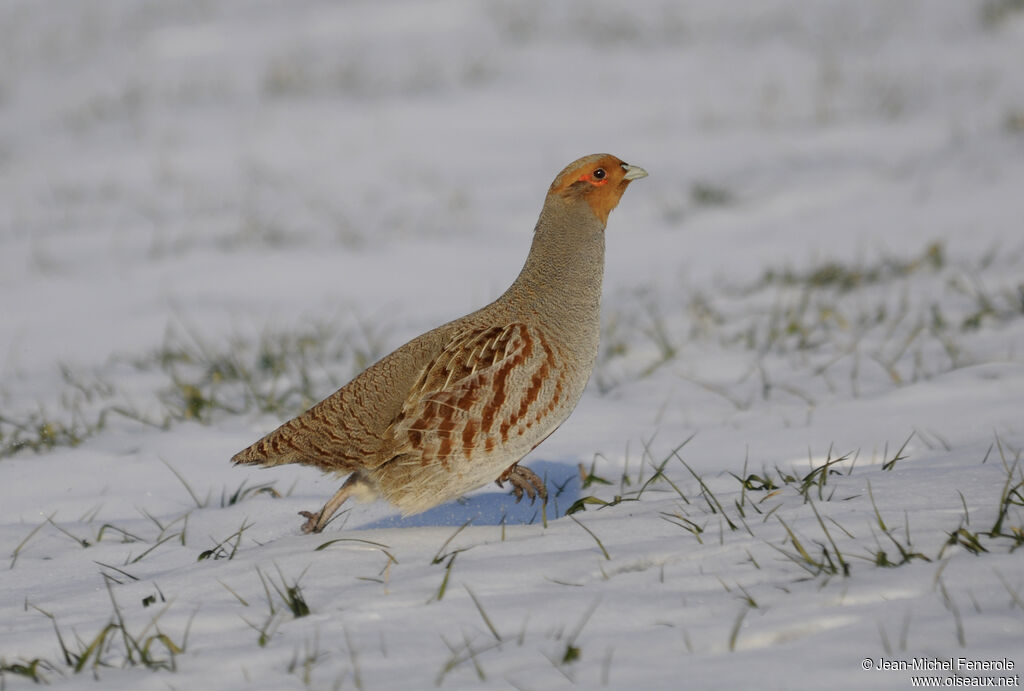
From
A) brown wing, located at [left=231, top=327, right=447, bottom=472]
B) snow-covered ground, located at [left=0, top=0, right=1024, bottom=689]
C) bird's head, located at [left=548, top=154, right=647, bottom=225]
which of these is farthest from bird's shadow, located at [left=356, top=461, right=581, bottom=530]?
bird's head, located at [left=548, top=154, right=647, bottom=225]

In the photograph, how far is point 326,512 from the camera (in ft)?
10.8

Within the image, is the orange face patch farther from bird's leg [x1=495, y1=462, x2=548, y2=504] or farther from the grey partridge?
bird's leg [x1=495, y1=462, x2=548, y2=504]

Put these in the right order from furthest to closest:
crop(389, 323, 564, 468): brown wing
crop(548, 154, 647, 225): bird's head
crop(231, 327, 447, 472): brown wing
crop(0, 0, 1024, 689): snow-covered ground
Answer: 1. crop(548, 154, 647, 225): bird's head
2. crop(231, 327, 447, 472): brown wing
3. crop(389, 323, 564, 468): brown wing
4. crop(0, 0, 1024, 689): snow-covered ground

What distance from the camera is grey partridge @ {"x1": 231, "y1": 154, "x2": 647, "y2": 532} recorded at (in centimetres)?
316

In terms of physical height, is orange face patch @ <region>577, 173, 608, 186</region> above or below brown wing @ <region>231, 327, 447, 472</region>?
above

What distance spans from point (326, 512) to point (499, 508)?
693 millimetres

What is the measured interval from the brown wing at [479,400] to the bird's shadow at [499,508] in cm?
45

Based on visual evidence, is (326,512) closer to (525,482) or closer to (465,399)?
(465,399)

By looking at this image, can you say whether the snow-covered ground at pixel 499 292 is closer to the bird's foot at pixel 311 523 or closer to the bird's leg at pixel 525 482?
the bird's leg at pixel 525 482

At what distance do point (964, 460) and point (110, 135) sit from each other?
955 centimetres

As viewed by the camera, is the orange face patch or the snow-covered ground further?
the orange face patch

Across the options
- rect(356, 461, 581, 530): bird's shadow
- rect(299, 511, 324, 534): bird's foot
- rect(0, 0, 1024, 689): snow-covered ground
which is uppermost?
rect(0, 0, 1024, 689): snow-covered ground

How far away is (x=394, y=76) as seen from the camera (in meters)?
12.2

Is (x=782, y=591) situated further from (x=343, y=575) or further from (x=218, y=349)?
(x=218, y=349)
